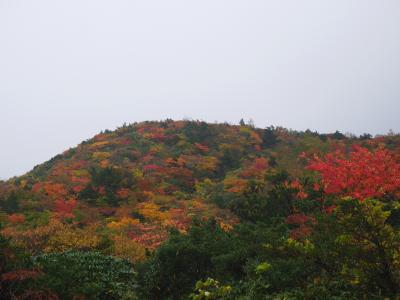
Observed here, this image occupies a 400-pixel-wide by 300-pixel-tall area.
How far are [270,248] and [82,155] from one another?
32913 millimetres

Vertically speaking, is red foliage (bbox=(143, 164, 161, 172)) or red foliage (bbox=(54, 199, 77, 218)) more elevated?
red foliage (bbox=(143, 164, 161, 172))

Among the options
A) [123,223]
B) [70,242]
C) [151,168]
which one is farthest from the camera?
[151,168]

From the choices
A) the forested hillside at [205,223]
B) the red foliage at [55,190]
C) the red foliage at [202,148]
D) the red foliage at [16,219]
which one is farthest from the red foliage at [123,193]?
the red foliage at [202,148]

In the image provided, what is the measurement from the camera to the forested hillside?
23.6 ft

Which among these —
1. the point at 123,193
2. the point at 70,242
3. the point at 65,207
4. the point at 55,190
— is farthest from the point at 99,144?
the point at 70,242

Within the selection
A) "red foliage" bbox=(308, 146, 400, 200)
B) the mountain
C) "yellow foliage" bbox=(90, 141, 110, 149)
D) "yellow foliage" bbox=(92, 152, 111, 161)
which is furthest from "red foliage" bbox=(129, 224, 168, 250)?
"yellow foliage" bbox=(90, 141, 110, 149)

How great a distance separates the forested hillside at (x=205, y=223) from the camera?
7.20 m

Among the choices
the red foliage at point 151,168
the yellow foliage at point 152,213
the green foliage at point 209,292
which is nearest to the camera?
the green foliage at point 209,292

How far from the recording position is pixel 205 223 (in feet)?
49.8

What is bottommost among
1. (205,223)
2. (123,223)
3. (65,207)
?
(205,223)

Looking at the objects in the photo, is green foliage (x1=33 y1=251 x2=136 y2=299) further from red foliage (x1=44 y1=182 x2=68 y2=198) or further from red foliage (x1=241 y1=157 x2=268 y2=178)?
red foliage (x1=241 y1=157 x2=268 y2=178)

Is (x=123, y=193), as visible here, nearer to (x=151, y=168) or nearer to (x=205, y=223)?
(x=151, y=168)

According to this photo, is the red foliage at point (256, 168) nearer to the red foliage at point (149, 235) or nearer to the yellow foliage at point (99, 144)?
the red foliage at point (149, 235)

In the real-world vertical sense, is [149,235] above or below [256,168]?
below
